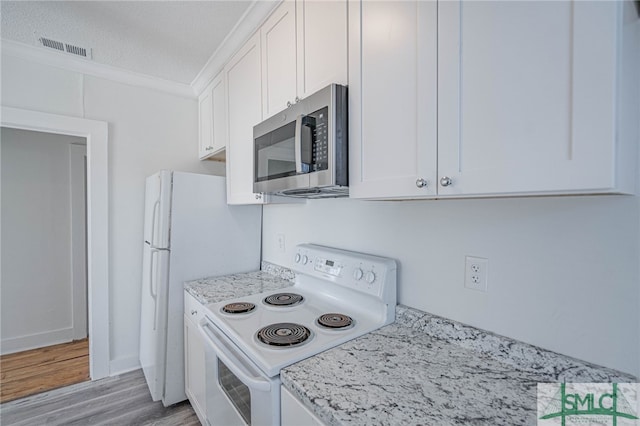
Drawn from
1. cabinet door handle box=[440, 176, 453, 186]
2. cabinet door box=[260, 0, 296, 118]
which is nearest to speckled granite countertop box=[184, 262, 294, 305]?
cabinet door box=[260, 0, 296, 118]

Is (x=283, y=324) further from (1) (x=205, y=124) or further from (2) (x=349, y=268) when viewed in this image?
(1) (x=205, y=124)

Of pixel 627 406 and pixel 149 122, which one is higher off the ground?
pixel 149 122

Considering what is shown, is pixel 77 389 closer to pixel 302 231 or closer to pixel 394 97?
pixel 302 231

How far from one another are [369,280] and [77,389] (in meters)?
2.47

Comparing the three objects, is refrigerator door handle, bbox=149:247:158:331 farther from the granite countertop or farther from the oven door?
the granite countertop

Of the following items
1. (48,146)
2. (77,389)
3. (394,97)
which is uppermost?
(48,146)

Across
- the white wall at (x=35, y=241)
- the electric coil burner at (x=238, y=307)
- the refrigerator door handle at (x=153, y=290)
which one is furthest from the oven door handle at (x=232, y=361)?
the white wall at (x=35, y=241)

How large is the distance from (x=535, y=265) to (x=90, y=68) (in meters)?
3.11

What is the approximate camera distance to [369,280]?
1.32 m

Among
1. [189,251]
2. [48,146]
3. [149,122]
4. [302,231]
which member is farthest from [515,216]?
[48,146]

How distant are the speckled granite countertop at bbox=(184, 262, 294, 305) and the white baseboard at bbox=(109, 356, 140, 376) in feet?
3.77

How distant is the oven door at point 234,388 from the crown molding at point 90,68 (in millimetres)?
2145

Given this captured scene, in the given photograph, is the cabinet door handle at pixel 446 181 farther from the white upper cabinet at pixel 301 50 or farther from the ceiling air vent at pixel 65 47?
the ceiling air vent at pixel 65 47

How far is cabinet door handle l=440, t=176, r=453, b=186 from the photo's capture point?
2.62 ft
